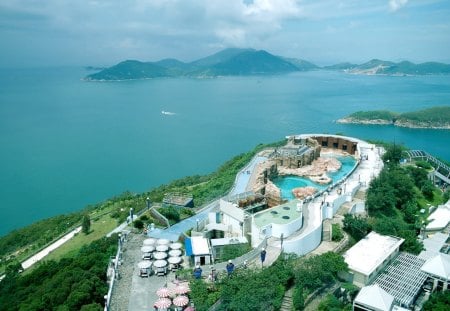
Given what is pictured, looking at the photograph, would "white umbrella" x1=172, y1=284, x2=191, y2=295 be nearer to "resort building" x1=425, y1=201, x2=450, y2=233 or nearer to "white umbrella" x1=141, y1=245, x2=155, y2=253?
"white umbrella" x1=141, y1=245, x2=155, y2=253

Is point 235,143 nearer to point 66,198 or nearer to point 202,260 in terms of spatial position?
point 66,198

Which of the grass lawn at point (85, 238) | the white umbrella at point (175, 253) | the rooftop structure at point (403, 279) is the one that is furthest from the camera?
the grass lawn at point (85, 238)

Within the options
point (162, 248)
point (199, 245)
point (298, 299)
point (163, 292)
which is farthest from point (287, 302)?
point (162, 248)

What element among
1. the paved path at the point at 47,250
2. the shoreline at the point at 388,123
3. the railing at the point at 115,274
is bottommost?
the shoreline at the point at 388,123

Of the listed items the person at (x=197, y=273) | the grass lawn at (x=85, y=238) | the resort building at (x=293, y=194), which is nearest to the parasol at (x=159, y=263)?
the person at (x=197, y=273)

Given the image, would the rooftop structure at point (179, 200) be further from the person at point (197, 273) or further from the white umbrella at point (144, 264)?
the person at point (197, 273)

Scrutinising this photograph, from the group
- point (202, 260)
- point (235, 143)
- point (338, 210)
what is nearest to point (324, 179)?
point (338, 210)
